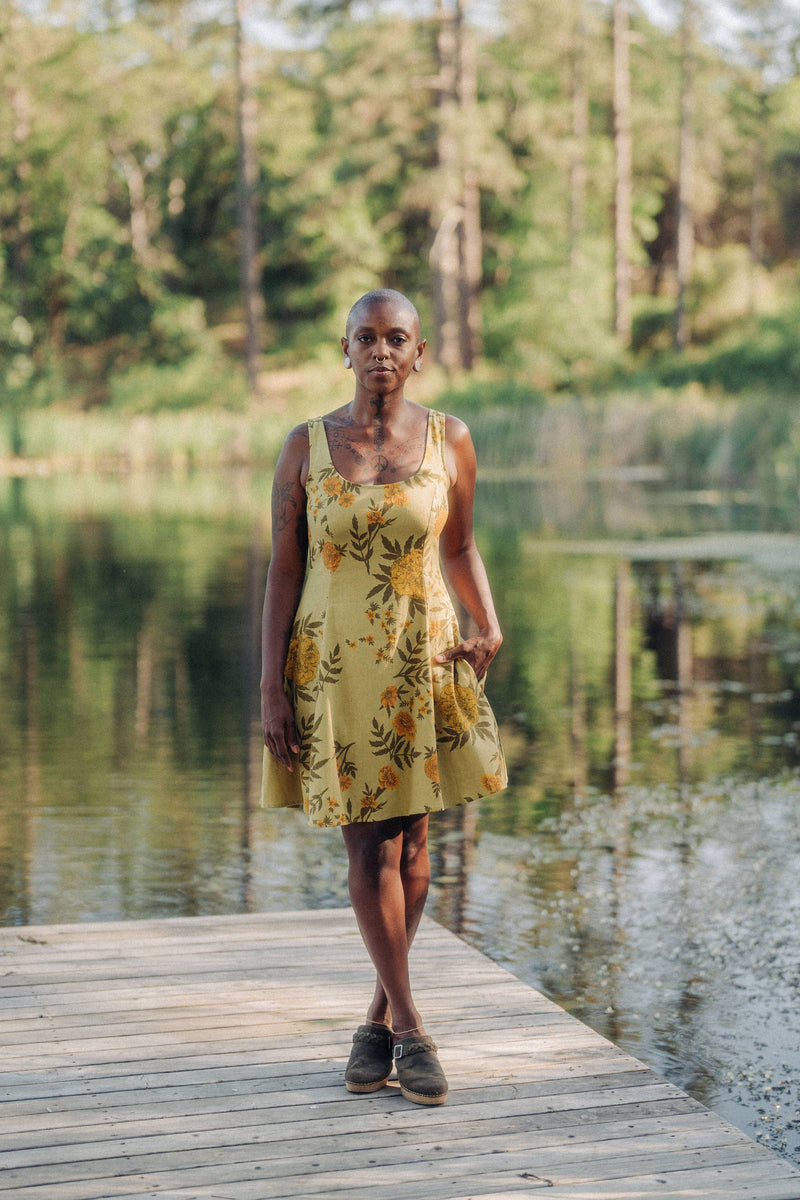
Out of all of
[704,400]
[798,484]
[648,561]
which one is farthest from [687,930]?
[704,400]

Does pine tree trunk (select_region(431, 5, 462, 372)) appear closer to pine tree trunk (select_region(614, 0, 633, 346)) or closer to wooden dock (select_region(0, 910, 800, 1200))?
pine tree trunk (select_region(614, 0, 633, 346))

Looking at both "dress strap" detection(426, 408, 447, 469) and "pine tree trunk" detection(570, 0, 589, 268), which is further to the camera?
"pine tree trunk" detection(570, 0, 589, 268)

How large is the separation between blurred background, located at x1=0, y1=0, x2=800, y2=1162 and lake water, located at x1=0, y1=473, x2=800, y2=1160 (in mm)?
28

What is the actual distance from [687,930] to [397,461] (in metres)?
2.68

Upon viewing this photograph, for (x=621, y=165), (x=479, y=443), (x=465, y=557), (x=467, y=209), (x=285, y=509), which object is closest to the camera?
(x=285, y=509)

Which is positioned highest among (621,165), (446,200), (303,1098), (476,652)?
(621,165)

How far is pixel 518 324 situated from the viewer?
44.6 metres

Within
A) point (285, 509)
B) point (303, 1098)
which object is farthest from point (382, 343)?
point (303, 1098)

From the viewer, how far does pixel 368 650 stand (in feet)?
11.5

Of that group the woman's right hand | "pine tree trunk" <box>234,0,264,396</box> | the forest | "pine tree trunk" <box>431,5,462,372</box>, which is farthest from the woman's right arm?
"pine tree trunk" <box>234,0,264,396</box>

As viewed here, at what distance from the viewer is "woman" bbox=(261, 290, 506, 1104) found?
352 cm

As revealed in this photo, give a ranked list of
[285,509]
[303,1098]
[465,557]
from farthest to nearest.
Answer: [465,557]
[285,509]
[303,1098]

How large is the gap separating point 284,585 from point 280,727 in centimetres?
32

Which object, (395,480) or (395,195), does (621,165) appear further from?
(395,480)
